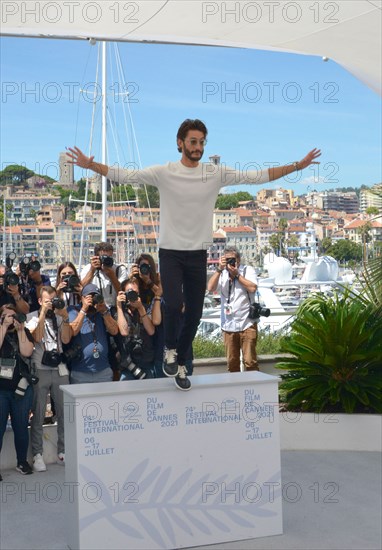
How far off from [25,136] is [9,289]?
58.7 m

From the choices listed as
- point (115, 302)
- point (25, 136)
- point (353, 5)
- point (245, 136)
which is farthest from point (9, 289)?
point (245, 136)

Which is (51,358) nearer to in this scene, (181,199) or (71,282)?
(71,282)

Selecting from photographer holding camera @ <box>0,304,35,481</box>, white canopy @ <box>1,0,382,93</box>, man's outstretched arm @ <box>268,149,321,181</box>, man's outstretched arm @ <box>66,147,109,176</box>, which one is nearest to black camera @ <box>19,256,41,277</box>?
photographer holding camera @ <box>0,304,35,481</box>

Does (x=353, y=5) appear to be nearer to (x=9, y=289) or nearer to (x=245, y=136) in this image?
(x=9, y=289)

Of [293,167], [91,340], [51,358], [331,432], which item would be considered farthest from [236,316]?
[293,167]

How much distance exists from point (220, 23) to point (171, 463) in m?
3.55

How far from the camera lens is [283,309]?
33.2ft

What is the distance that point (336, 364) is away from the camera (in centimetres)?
681

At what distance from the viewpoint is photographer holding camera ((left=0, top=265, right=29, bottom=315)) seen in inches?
231

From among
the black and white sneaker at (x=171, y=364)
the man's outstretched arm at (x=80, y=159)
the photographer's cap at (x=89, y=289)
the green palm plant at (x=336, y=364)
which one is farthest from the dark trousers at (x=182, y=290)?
the green palm plant at (x=336, y=364)

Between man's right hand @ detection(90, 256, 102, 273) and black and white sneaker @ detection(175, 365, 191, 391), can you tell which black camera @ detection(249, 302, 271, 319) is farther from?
black and white sneaker @ detection(175, 365, 191, 391)

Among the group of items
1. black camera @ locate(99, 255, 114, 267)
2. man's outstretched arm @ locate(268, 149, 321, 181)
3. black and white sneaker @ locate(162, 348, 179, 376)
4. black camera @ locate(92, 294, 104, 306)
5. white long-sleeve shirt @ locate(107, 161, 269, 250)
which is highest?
man's outstretched arm @ locate(268, 149, 321, 181)

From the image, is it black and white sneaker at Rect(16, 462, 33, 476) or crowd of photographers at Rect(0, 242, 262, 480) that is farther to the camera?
black and white sneaker at Rect(16, 462, 33, 476)

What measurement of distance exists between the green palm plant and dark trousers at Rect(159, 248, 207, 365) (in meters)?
2.33
